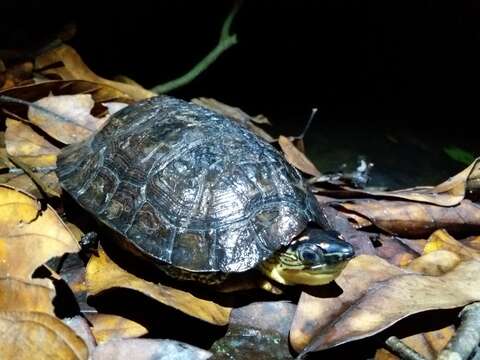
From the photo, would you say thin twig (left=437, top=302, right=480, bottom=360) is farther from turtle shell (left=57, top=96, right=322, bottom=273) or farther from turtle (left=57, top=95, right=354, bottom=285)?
turtle shell (left=57, top=96, right=322, bottom=273)

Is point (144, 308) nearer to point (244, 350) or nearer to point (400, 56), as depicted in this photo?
point (244, 350)

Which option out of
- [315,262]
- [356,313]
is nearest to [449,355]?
[356,313]

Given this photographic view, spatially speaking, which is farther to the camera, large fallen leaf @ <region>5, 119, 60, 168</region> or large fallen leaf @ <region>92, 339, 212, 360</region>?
large fallen leaf @ <region>5, 119, 60, 168</region>

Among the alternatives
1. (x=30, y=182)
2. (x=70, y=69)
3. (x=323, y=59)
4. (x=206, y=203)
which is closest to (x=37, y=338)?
(x=206, y=203)

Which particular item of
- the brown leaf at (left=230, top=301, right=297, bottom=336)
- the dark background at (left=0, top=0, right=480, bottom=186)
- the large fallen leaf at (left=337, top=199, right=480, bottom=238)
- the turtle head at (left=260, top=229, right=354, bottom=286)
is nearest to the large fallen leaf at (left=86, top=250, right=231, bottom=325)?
the brown leaf at (left=230, top=301, right=297, bottom=336)

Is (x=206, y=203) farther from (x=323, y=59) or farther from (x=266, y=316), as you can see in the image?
(x=323, y=59)

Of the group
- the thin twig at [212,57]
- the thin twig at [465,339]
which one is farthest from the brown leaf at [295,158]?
the thin twig at [465,339]
